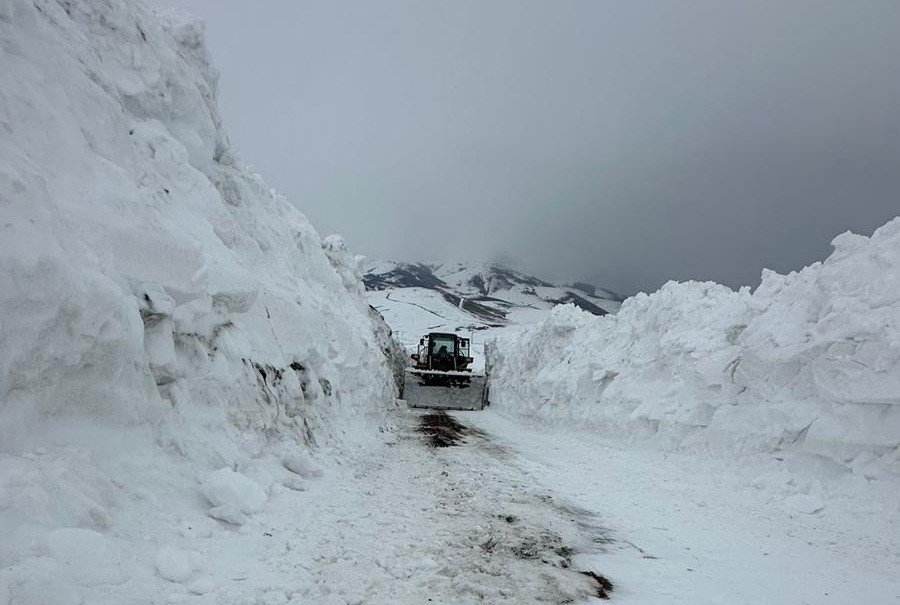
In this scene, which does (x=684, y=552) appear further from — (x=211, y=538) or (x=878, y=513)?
(x=211, y=538)

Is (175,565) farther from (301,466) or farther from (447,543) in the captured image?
(301,466)

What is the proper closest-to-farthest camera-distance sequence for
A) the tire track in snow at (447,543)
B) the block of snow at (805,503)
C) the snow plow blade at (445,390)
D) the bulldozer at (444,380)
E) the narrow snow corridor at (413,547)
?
1. the narrow snow corridor at (413,547)
2. the tire track in snow at (447,543)
3. the block of snow at (805,503)
4. the snow plow blade at (445,390)
5. the bulldozer at (444,380)

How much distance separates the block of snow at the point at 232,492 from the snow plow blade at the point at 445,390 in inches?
817

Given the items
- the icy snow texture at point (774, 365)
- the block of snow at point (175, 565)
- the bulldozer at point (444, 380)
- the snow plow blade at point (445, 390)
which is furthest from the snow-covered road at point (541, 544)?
the bulldozer at point (444, 380)

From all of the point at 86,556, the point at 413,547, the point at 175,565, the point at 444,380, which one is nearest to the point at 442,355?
the point at 444,380

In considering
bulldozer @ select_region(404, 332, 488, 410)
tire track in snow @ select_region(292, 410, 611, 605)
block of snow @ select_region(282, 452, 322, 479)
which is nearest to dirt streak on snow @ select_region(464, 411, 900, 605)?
tire track in snow @ select_region(292, 410, 611, 605)

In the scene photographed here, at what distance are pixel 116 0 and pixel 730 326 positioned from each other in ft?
41.5

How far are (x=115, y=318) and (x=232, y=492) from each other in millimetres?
2010

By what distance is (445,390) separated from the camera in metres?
26.8

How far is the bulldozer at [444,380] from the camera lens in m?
26.3

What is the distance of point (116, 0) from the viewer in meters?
7.55

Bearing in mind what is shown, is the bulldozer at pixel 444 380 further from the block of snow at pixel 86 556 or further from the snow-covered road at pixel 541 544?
the block of snow at pixel 86 556

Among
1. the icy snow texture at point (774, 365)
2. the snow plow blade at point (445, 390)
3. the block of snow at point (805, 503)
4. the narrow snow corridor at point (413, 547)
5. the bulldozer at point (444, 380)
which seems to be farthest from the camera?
the bulldozer at point (444, 380)

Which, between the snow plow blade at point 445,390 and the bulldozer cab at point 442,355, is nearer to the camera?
the snow plow blade at point 445,390
